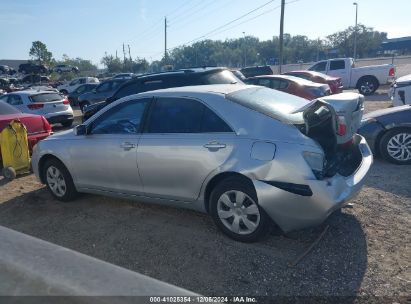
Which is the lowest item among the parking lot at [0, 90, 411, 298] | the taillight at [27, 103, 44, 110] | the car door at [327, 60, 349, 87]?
the parking lot at [0, 90, 411, 298]

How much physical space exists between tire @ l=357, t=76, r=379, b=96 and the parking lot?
14.1 m

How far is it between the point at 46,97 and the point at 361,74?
570 inches

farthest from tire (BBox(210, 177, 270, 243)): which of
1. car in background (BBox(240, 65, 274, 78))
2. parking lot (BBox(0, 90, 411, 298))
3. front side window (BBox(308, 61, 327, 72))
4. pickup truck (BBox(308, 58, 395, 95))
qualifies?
car in background (BBox(240, 65, 274, 78))

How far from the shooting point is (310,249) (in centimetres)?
353

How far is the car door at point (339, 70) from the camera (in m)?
18.4

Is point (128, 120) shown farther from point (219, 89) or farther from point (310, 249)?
point (310, 249)

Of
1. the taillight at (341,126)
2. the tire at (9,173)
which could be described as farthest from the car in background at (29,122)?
the taillight at (341,126)

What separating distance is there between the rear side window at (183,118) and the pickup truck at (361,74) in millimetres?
16223

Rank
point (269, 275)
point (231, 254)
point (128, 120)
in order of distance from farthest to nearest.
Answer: point (128, 120) < point (231, 254) < point (269, 275)

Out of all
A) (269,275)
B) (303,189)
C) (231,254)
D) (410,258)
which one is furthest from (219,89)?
(410,258)

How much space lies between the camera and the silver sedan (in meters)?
3.33

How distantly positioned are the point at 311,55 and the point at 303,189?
321ft

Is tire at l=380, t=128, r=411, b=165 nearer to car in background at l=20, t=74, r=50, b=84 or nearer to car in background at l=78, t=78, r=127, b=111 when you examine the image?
car in background at l=78, t=78, r=127, b=111

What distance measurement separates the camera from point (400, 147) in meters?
6.14
